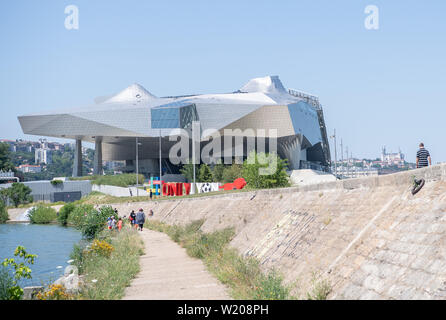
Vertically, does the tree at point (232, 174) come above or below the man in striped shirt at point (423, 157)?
below

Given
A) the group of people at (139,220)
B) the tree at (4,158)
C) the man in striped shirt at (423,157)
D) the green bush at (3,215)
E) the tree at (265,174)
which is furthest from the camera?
the tree at (4,158)

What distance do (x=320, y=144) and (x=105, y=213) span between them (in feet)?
267

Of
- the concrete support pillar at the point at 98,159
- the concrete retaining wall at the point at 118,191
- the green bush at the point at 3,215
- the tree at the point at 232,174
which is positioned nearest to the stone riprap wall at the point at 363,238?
the tree at the point at 232,174

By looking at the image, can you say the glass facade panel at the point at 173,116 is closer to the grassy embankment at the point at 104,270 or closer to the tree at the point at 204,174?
the tree at the point at 204,174

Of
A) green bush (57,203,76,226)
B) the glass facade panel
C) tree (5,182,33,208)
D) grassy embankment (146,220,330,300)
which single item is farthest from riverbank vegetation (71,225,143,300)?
tree (5,182,33,208)

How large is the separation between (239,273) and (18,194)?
82.9 metres

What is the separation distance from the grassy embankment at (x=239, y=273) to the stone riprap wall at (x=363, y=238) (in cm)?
30

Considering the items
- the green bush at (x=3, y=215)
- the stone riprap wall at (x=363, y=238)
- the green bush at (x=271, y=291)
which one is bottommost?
the green bush at (x=3, y=215)

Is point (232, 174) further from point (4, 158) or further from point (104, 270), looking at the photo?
point (4, 158)

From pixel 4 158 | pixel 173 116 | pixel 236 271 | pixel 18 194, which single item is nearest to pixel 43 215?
pixel 18 194

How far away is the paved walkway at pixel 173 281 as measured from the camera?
1104cm

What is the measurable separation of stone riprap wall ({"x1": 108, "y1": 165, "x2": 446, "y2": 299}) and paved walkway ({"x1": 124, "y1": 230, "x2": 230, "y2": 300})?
1.61 metres

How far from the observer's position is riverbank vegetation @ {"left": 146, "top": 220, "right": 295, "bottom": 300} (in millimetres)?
9310
